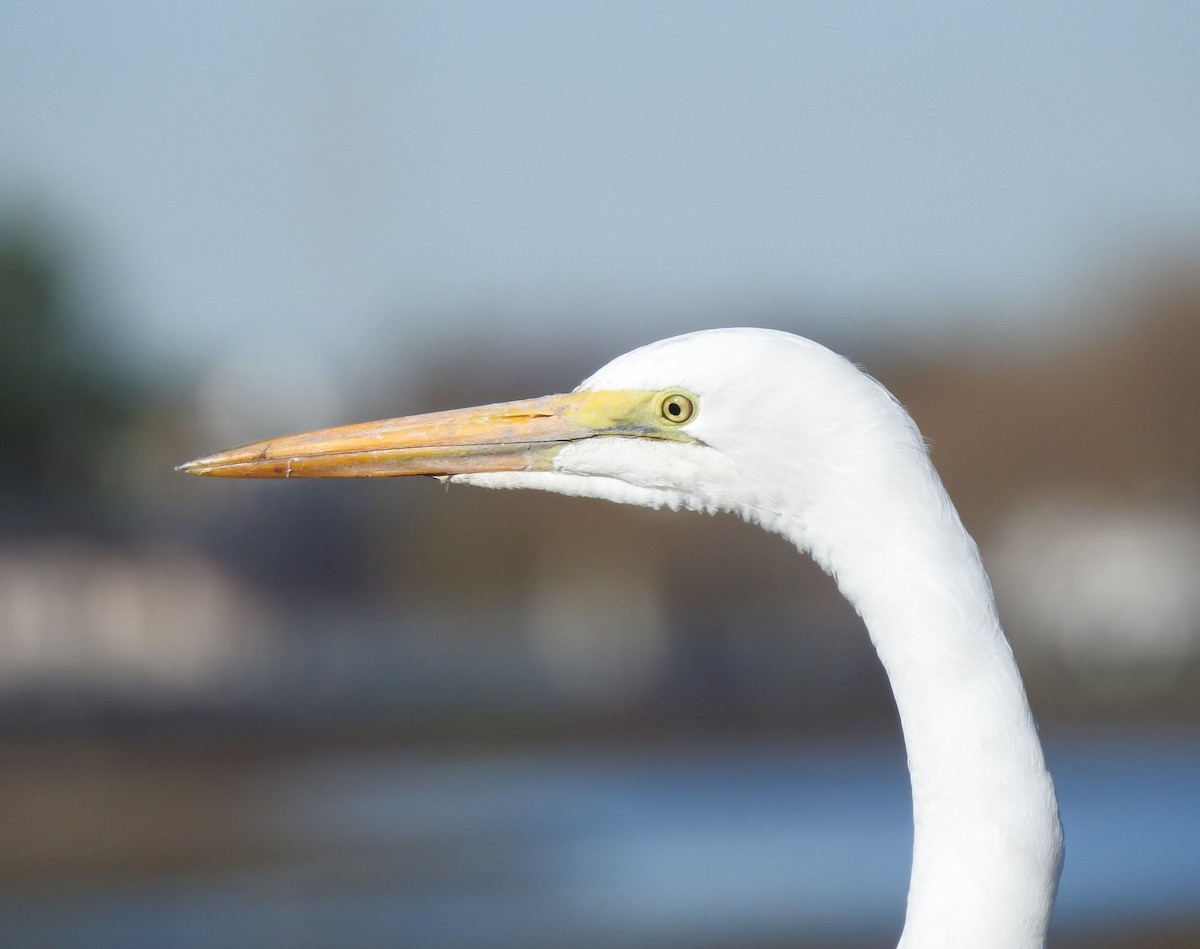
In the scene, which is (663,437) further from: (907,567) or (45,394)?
(45,394)

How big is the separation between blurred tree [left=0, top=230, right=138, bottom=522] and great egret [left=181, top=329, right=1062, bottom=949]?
130ft

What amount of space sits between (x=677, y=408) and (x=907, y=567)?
1.94ft

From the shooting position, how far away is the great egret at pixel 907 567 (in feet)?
8.35

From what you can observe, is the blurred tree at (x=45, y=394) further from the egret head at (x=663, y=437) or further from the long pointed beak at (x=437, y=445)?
the egret head at (x=663, y=437)

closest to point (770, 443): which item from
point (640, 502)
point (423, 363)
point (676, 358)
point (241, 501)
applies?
point (676, 358)

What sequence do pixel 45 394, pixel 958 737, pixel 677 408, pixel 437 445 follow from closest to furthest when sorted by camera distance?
pixel 958 737
pixel 677 408
pixel 437 445
pixel 45 394

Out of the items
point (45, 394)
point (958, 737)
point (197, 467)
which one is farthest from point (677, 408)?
point (45, 394)

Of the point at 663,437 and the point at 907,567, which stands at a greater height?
the point at 663,437

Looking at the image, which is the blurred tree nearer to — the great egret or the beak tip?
the beak tip

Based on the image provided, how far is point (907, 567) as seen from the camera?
261 centimetres

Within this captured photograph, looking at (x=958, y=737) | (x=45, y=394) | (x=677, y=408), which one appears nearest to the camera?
(x=958, y=737)

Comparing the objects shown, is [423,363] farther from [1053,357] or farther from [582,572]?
[1053,357]

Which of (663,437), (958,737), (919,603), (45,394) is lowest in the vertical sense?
(958,737)

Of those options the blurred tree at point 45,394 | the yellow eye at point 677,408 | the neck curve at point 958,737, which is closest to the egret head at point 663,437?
the yellow eye at point 677,408
